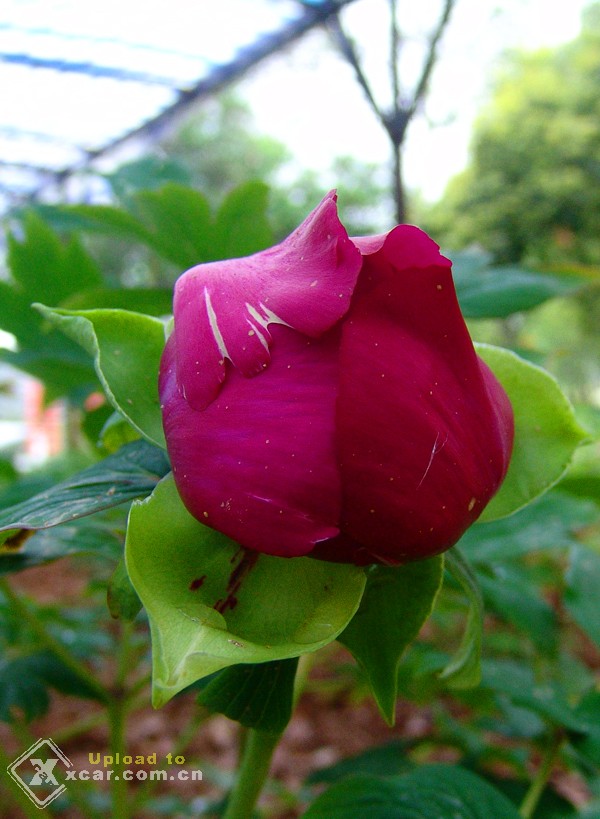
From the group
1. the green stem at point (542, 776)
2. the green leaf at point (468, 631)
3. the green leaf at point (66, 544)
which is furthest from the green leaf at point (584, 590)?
the green leaf at point (66, 544)

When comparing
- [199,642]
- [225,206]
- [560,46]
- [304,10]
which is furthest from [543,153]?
[199,642]

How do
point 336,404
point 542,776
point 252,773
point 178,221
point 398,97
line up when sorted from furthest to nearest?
point 398,97 → point 178,221 → point 542,776 → point 252,773 → point 336,404

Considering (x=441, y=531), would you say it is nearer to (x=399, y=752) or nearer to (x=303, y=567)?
(x=303, y=567)

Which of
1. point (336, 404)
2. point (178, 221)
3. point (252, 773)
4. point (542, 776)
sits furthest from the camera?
point (178, 221)

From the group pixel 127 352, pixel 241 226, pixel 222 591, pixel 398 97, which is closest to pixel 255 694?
pixel 222 591

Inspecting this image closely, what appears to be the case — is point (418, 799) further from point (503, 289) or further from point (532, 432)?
point (503, 289)

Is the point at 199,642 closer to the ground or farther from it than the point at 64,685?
farther from it

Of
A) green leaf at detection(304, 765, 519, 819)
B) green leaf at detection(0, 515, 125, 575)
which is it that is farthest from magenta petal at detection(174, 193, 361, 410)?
green leaf at detection(304, 765, 519, 819)
